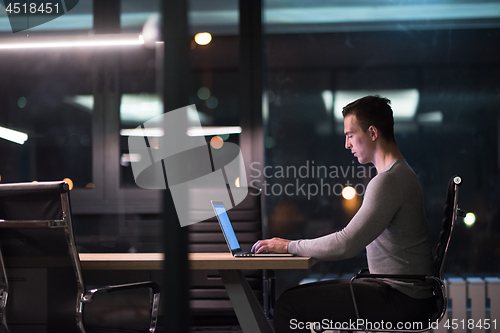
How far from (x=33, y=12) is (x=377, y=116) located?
384 centimetres

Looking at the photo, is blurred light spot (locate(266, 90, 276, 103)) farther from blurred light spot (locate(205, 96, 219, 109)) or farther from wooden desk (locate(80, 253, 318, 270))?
wooden desk (locate(80, 253, 318, 270))

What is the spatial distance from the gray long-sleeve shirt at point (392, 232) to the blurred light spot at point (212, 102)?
104 inches

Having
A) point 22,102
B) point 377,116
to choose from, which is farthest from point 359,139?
point 22,102

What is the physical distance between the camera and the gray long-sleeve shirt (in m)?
1.95

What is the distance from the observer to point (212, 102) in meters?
4.50

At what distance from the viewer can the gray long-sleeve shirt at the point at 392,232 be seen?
1.95 metres

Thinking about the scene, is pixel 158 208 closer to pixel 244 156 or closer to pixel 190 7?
pixel 190 7

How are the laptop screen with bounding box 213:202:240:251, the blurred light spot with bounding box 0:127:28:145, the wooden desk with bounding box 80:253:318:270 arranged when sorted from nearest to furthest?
1. the wooden desk with bounding box 80:253:318:270
2. the laptop screen with bounding box 213:202:240:251
3. the blurred light spot with bounding box 0:127:28:145

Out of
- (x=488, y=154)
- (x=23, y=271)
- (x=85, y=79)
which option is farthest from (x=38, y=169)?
(x=488, y=154)

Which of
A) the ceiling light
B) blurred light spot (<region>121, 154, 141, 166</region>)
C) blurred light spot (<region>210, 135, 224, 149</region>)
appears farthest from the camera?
blurred light spot (<region>121, 154, 141, 166</region>)

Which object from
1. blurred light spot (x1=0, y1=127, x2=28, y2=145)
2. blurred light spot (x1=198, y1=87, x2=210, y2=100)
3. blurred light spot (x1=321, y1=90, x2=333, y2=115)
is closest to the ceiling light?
blurred light spot (x1=198, y1=87, x2=210, y2=100)

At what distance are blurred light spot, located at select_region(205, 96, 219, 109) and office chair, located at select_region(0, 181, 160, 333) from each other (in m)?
2.67

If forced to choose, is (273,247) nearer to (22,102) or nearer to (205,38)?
(205,38)

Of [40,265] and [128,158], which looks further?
[128,158]
